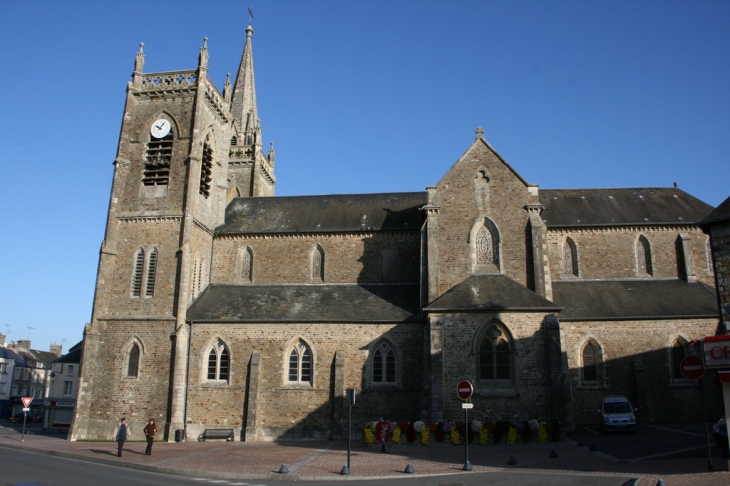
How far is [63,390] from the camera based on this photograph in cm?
5553

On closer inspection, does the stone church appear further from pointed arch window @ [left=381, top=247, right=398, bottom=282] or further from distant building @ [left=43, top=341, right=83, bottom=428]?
distant building @ [left=43, top=341, right=83, bottom=428]

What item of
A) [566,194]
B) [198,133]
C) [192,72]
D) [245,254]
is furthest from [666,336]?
[192,72]

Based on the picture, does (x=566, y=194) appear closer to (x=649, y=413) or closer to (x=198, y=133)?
(x=649, y=413)

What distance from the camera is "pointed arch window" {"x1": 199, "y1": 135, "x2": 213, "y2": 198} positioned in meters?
32.2

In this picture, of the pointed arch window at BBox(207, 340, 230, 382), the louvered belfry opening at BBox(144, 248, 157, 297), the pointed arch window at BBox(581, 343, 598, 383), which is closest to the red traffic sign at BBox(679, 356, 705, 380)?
the pointed arch window at BBox(581, 343, 598, 383)

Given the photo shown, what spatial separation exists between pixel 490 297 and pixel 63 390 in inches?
1870

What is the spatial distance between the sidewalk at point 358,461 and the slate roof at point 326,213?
1184 cm

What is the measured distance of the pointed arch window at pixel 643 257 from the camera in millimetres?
30281

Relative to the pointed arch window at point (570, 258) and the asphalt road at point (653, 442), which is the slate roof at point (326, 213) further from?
the asphalt road at point (653, 442)

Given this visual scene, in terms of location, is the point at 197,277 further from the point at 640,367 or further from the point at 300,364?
the point at 640,367

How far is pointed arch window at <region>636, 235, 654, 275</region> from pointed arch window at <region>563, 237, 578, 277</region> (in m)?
3.16

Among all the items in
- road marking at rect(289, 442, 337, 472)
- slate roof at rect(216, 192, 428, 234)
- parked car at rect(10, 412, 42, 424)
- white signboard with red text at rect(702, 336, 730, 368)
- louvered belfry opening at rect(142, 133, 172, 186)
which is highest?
louvered belfry opening at rect(142, 133, 172, 186)

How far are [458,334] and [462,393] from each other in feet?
24.8

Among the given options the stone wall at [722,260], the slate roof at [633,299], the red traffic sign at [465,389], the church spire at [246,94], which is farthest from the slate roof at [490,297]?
the church spire at [246,94]
